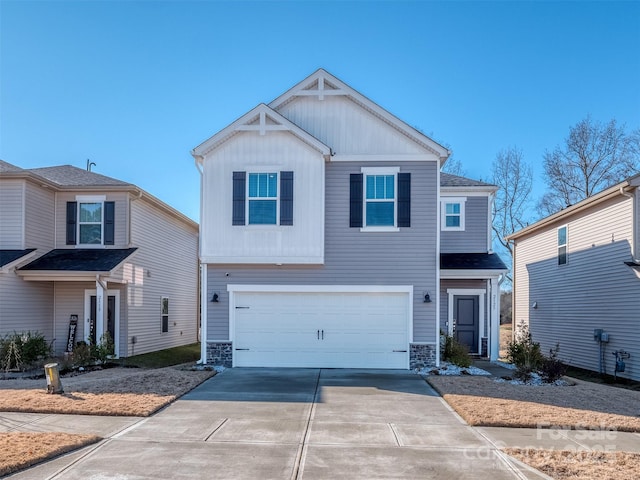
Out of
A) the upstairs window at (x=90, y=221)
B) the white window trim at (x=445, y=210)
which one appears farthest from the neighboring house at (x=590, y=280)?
the upstairs window at (x=90, y=221)

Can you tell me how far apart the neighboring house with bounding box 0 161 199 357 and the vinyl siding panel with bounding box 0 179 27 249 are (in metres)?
0.03

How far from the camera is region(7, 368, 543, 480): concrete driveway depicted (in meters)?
5.51

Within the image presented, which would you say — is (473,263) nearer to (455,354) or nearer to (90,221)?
(455,354)

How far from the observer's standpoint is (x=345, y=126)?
43.6ft

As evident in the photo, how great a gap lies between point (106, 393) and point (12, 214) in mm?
7961

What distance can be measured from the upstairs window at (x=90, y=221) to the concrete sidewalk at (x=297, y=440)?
7.87 meters

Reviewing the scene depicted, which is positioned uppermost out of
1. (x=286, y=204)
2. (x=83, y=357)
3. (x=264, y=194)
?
(x=264, y=194)

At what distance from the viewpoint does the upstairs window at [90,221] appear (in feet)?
50.6

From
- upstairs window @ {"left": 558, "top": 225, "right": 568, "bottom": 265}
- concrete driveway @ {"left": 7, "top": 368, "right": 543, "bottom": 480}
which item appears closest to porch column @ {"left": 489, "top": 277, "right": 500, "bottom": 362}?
upstairs window @ {"left": 558, "top": 225, "right": 568, "bottom": 265}

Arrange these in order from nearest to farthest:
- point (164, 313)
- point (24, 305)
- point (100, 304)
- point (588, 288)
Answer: point (100, 304) < point (24, 305) < point (588, 288) < point (164, 313)

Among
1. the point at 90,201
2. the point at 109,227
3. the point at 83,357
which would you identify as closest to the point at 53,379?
the point at 83,357

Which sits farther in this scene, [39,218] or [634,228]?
[39,218]

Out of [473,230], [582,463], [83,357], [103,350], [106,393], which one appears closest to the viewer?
[582,463]

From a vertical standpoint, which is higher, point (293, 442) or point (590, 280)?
point (590, 280)
